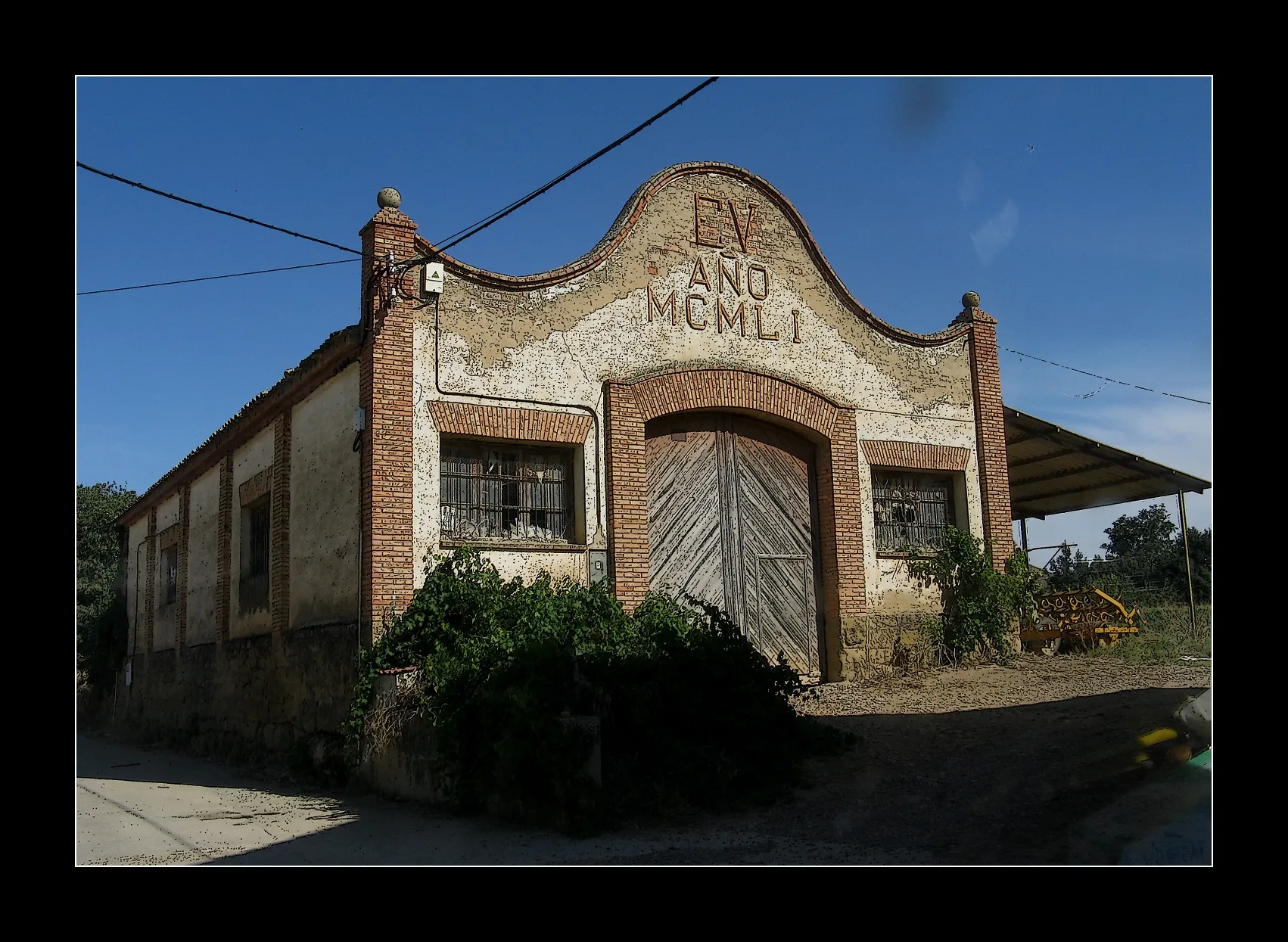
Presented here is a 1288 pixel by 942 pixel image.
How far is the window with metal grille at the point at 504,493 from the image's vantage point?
38.0 feet

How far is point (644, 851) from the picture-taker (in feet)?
24.4

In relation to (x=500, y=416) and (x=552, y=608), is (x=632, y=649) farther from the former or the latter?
(x=500, y=416)

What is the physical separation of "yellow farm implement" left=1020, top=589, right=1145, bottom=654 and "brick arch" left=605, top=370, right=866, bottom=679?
A: 2.88m

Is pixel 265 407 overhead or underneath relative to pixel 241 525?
overhead

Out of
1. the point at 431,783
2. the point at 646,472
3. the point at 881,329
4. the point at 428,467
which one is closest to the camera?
the point at 431,783

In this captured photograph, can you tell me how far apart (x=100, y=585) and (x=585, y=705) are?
24569 mm

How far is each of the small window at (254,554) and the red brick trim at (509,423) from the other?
4.23m

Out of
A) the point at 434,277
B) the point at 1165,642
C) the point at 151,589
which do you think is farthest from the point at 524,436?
the point at 151,589

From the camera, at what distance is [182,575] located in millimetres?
18422

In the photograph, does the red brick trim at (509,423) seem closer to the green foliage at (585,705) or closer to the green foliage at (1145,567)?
the green foliage at (585,705)

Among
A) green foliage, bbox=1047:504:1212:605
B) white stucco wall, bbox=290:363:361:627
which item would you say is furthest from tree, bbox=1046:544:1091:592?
white stucco wall, bbox=290:363:361:627

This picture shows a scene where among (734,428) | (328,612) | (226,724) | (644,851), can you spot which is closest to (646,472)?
(734,428)

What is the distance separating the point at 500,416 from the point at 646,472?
1975 millimetres

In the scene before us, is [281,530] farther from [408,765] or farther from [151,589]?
[151,589]
